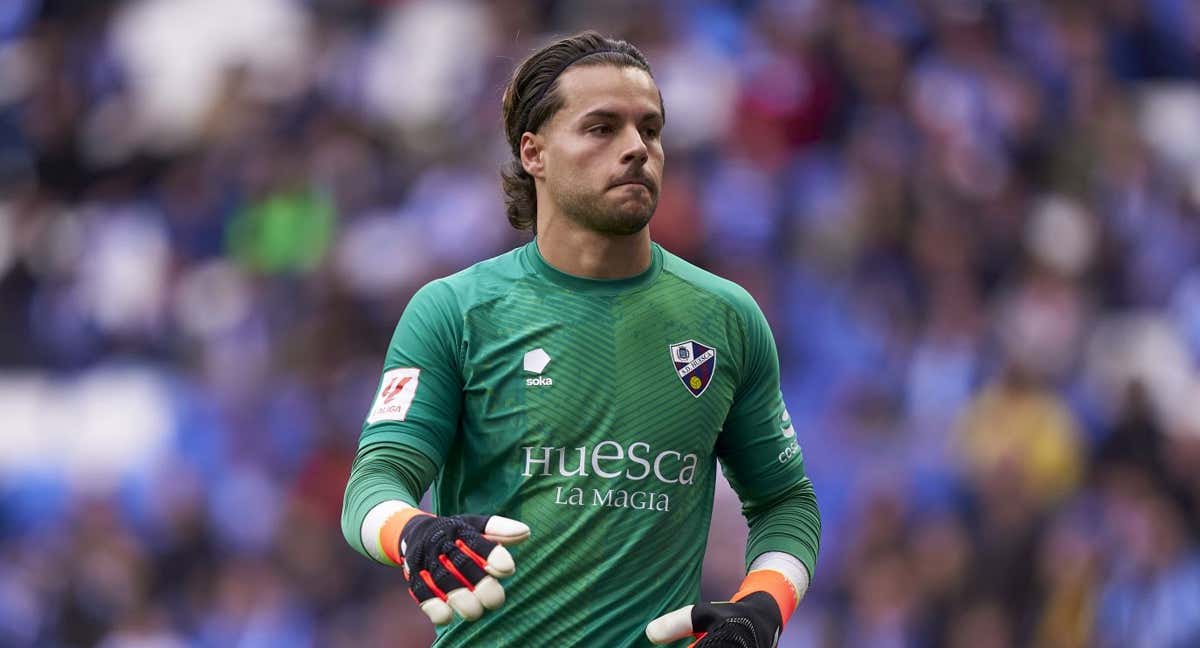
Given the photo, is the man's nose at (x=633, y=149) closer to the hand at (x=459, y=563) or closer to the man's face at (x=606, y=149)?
the man's face at (x=606, y=149)

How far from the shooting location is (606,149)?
421 centimetres

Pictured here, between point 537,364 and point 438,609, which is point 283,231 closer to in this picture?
point 537,364

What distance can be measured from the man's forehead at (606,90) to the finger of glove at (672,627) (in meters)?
1.22

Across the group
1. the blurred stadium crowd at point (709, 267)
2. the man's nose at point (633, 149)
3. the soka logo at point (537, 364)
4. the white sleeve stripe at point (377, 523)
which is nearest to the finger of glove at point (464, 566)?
the white sleeve stripe at point (377, 523)

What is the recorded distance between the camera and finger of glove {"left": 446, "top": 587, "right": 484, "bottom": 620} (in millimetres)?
3480

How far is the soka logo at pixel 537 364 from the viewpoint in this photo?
4148 millimetres

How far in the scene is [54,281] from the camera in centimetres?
1218

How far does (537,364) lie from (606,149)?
540 millimetres

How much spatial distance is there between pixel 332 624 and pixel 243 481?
4.39 feet

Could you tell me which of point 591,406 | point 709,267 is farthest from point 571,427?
point 709,267

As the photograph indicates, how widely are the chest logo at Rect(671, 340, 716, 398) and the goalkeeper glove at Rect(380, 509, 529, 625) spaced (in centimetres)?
79

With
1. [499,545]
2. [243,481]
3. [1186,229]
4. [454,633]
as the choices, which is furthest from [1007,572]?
[499,545]

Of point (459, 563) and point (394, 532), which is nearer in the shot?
point (459, 563)

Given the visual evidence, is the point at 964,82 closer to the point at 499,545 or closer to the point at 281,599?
the point at 281,599
